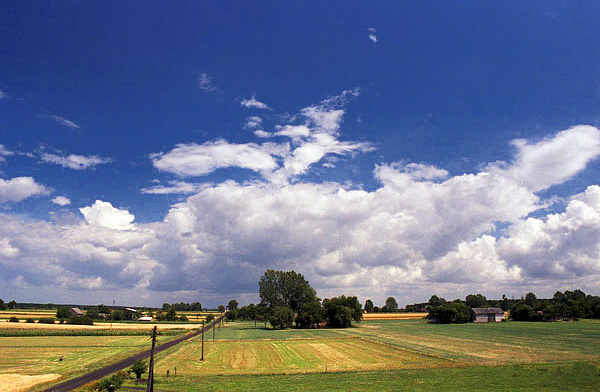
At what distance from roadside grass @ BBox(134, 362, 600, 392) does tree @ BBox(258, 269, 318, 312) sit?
11903 centimetres

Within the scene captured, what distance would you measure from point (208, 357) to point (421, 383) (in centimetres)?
3844

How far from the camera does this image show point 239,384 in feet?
142

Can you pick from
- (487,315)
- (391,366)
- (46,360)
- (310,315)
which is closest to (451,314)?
(487,315)

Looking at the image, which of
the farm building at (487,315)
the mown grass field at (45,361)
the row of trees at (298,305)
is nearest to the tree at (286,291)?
the row of trees at (298,305)

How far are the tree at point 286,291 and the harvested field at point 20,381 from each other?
120m

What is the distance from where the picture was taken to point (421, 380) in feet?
143

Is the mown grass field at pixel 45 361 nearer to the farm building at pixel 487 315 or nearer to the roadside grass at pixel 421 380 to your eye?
the roadside grass at pixel 421 380

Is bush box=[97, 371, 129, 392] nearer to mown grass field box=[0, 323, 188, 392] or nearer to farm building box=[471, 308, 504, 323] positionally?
mown grass field box=[0, 323, 188, 392]

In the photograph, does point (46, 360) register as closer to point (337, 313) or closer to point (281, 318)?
point (281, 318)

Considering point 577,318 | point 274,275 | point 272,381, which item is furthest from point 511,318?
point 272,381

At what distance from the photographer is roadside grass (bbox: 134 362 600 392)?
129 ft

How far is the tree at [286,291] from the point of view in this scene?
16725cm

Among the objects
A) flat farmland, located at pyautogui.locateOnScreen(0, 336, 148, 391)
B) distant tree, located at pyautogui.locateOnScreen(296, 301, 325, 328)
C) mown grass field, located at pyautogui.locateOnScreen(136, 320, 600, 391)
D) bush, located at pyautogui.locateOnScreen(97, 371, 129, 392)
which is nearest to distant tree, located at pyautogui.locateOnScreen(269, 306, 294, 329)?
distant tree, located at pyautogui.locateOnScreen(296, 301, 325, 328)

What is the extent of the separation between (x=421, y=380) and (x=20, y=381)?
1872 inches
